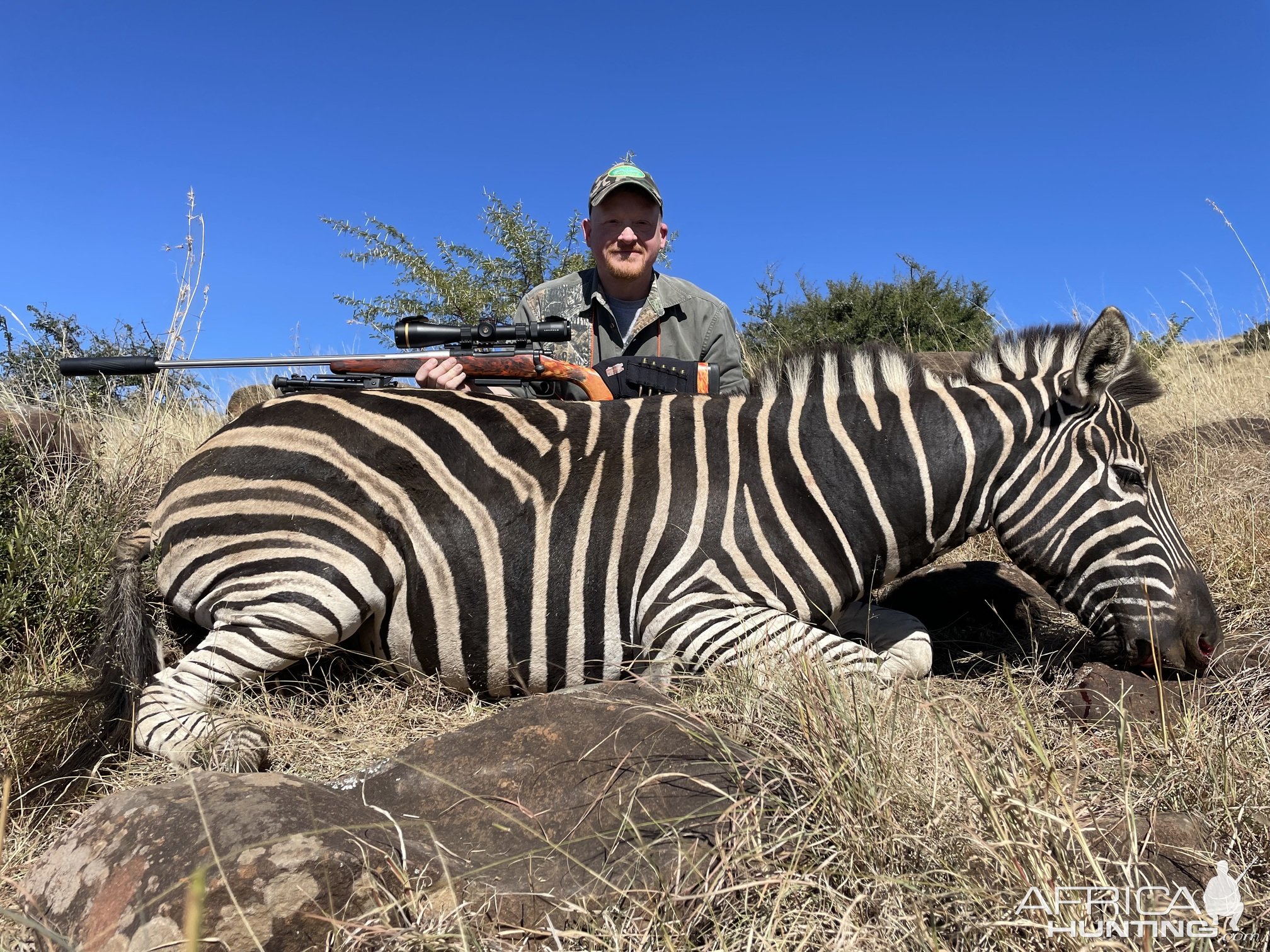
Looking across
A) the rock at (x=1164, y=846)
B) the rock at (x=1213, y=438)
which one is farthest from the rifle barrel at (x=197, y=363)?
the rock at (x=1213, y=438)

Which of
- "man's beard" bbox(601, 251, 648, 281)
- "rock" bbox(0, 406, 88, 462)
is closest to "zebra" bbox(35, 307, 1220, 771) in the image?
"rock" bbox(0, 406, 88, 462)

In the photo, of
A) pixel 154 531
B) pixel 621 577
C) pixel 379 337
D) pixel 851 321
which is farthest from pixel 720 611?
pixel 851 321

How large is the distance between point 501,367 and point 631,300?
2.00 meters

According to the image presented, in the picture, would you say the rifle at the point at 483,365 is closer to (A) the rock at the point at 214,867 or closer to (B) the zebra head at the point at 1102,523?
(B) the zebra head at the point at 1102,523

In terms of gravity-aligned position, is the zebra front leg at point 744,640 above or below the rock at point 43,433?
below

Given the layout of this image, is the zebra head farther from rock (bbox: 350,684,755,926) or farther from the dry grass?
rock (bbox: 350,684,755,926)

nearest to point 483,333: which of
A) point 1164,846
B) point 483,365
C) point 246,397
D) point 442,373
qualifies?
point 483,365

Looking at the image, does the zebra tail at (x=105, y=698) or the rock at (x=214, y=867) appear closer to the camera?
the rock at (x=214, y=867)

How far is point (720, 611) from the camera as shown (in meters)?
3.53

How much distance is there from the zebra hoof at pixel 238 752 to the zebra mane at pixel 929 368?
2834mm

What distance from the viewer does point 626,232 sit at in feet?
20.6

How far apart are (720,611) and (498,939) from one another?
183 centimetres

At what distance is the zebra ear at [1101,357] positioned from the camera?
3580 millimetres

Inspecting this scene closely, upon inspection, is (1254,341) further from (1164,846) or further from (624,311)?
(1164,846)
